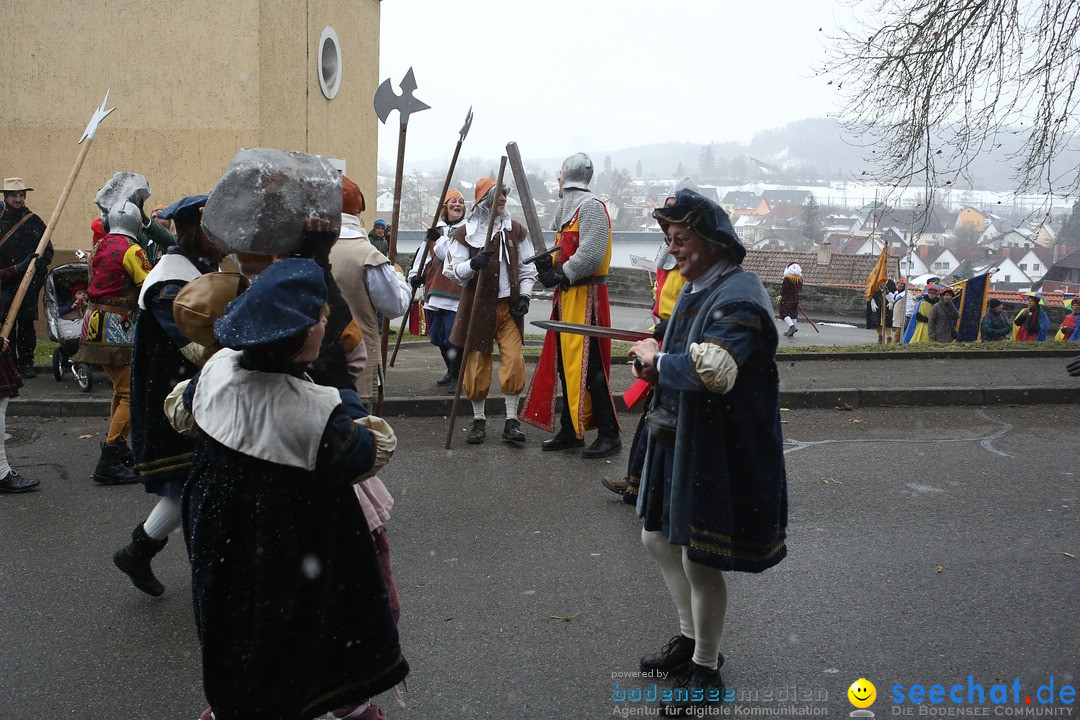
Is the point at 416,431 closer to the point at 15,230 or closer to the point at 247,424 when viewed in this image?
the point at 15,230

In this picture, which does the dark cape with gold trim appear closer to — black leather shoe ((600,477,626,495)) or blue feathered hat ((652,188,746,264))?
blue feathered hat ((652,188,746,264))

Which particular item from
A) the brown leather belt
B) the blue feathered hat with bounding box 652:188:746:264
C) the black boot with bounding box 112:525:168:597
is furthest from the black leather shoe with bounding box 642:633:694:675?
the brown leather belt

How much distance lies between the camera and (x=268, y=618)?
2510 mm

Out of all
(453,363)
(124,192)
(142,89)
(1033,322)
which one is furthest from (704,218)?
(1033,322)

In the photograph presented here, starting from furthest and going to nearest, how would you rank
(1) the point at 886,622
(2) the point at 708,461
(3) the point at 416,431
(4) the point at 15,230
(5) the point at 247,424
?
(4) the point at 15,230
(3) the point at 416,431
(1) the point at 886,622
(2) the point at 708,461
(5) the point at 247,424

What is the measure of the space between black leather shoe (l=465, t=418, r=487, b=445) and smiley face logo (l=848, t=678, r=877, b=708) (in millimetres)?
4139

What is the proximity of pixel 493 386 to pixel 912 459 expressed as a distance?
3.85 meters

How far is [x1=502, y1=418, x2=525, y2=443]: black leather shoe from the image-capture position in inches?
284

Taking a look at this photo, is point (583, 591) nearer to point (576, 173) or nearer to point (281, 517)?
point (281, 517)

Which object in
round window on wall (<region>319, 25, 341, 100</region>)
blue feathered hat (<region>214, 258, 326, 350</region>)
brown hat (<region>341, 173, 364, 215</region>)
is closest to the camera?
blue feathered hat (<region>214, 258, 326, 350</region>)

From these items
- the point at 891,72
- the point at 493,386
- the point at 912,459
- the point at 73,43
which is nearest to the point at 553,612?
the point at 912,459

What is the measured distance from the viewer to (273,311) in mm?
2330

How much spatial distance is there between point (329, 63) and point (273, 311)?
14.1 m

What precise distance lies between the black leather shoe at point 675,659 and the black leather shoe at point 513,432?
366 centimetres
